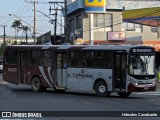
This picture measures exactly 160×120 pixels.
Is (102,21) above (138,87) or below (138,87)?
above

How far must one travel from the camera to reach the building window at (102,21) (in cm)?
6138

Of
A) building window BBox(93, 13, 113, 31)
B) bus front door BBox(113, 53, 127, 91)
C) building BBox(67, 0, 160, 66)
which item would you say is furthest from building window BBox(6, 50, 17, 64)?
building window BBox(93, 13, 113, 31)

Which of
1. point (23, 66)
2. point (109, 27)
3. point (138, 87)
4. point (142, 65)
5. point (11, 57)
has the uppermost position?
point (109, 27)

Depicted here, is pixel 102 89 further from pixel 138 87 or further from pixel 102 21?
pixel 102 21

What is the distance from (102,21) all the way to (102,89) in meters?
38.0

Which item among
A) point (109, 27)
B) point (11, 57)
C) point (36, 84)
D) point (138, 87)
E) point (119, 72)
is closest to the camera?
point (138, 87)

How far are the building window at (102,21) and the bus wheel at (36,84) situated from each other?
33.7 meters

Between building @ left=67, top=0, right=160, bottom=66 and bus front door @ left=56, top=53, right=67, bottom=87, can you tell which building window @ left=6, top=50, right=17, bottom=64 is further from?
building @ left=67, top=0, right=160, bottom=66

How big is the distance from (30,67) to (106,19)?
34374 millimetres

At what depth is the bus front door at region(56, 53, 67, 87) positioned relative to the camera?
2684cm

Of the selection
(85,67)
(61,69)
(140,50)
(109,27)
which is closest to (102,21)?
(109,27)

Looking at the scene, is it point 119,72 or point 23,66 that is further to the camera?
point 23,66

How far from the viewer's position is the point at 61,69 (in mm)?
27000

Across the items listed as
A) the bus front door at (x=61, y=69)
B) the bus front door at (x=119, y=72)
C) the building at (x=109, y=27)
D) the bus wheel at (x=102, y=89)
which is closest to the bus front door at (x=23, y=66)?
the bus front door at (x=61, y=69)
